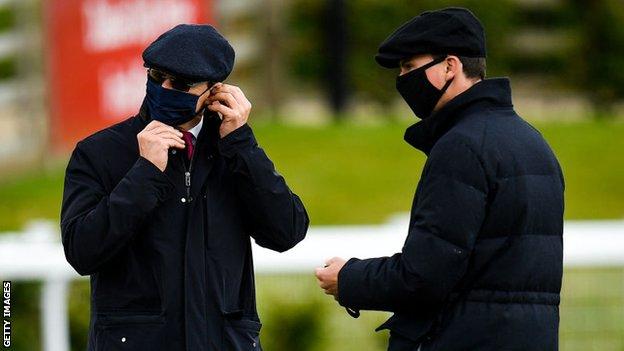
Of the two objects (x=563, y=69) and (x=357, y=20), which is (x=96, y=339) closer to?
(x=357, y=20)

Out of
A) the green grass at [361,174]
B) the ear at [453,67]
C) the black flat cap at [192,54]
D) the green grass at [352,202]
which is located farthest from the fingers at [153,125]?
the green grass at [361,174]

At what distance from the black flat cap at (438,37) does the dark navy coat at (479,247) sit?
0.33ft

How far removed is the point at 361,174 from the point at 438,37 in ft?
21.0

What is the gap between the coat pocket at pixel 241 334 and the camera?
3555mm

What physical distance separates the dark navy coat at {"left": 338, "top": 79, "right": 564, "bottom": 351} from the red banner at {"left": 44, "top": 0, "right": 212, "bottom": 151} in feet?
20.1

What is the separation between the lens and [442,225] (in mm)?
3332

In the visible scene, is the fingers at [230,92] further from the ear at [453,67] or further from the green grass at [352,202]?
the green grass at [352,202]

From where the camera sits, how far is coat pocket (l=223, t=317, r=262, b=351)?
3.55 meters

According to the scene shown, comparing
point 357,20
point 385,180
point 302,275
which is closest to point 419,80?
point 302,275

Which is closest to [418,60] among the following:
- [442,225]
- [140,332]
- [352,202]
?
[442,225]

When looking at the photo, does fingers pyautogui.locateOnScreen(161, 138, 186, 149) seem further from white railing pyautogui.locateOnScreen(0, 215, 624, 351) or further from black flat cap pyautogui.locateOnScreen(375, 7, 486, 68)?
white railing pyautogui.locateOnScreen(0, 215, 624, 351)

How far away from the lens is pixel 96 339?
354 cm

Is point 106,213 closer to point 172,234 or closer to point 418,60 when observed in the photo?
point 172,234

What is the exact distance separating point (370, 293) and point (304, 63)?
9452 mm
